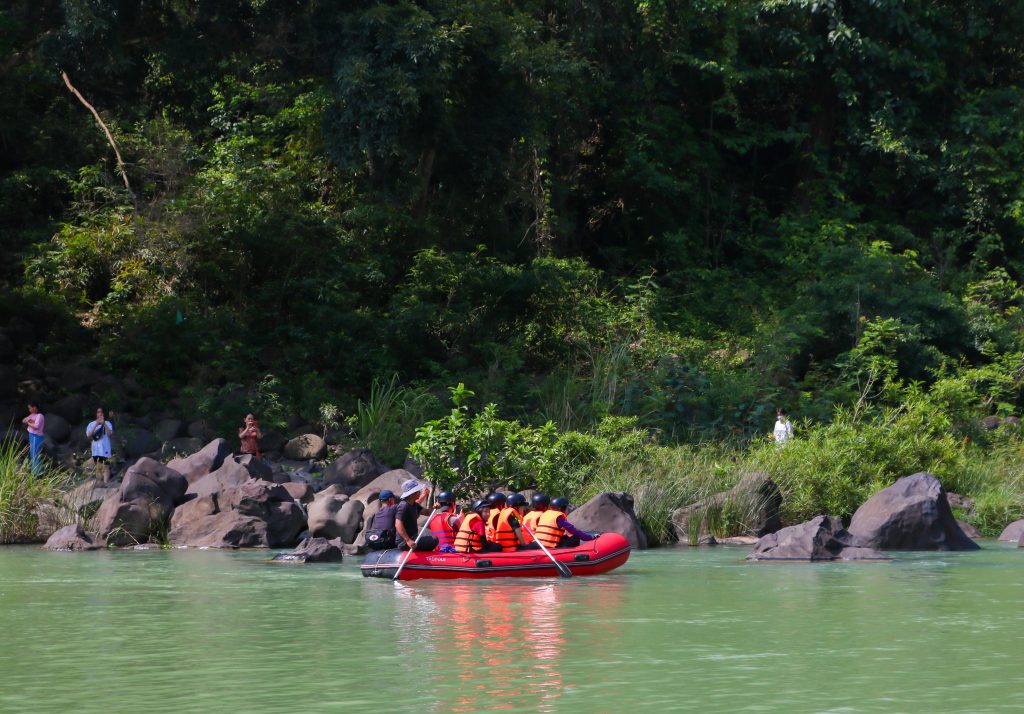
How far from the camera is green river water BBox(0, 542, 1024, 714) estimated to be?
9.17 meters

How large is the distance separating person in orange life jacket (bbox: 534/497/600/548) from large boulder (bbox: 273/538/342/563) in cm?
299

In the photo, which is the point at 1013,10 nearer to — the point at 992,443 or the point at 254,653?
the point at 992,443

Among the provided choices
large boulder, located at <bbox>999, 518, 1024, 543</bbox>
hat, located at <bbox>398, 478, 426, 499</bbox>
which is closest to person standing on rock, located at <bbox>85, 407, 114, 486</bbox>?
hat, located at <bbox>398, 478, 426, 499</bbox>

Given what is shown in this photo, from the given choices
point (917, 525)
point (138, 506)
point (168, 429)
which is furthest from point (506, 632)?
point (168, 429)

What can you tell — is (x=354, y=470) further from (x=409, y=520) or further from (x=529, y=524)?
(x=529, y=524)

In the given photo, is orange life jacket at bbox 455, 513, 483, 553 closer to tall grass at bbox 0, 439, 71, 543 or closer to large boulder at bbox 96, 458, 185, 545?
large boulder at bbox 96, 458, 185, 545

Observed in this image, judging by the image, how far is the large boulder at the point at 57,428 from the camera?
24.8m

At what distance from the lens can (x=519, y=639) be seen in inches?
449

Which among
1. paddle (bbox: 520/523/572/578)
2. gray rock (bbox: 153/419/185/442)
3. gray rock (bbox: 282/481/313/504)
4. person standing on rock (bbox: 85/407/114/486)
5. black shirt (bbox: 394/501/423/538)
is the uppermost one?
gray rock (bbox: 153/419/185/442)

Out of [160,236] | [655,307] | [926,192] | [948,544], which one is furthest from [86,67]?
[926,192]

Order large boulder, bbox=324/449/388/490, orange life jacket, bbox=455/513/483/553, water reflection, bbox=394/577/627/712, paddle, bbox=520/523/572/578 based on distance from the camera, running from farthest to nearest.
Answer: large boulder, bbox=324/449/388/490 → orange life jacket, bbox=455/513/483/553 → paddle, bbox=520/523/572/578 → water reflection, bbox=394/577/627/712

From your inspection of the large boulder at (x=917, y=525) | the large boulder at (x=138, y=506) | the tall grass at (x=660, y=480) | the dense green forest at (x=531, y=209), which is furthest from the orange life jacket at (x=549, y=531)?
the dense green forest at (x=531, y=209)

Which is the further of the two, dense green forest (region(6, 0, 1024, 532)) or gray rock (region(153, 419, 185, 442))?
dense green forest (region(6, 0, 1024, 532))

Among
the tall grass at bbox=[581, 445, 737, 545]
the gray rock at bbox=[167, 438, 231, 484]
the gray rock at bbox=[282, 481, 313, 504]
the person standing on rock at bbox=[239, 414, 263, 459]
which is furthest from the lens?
the person standing on rock at bbox=[239, 414, 263, 459]
